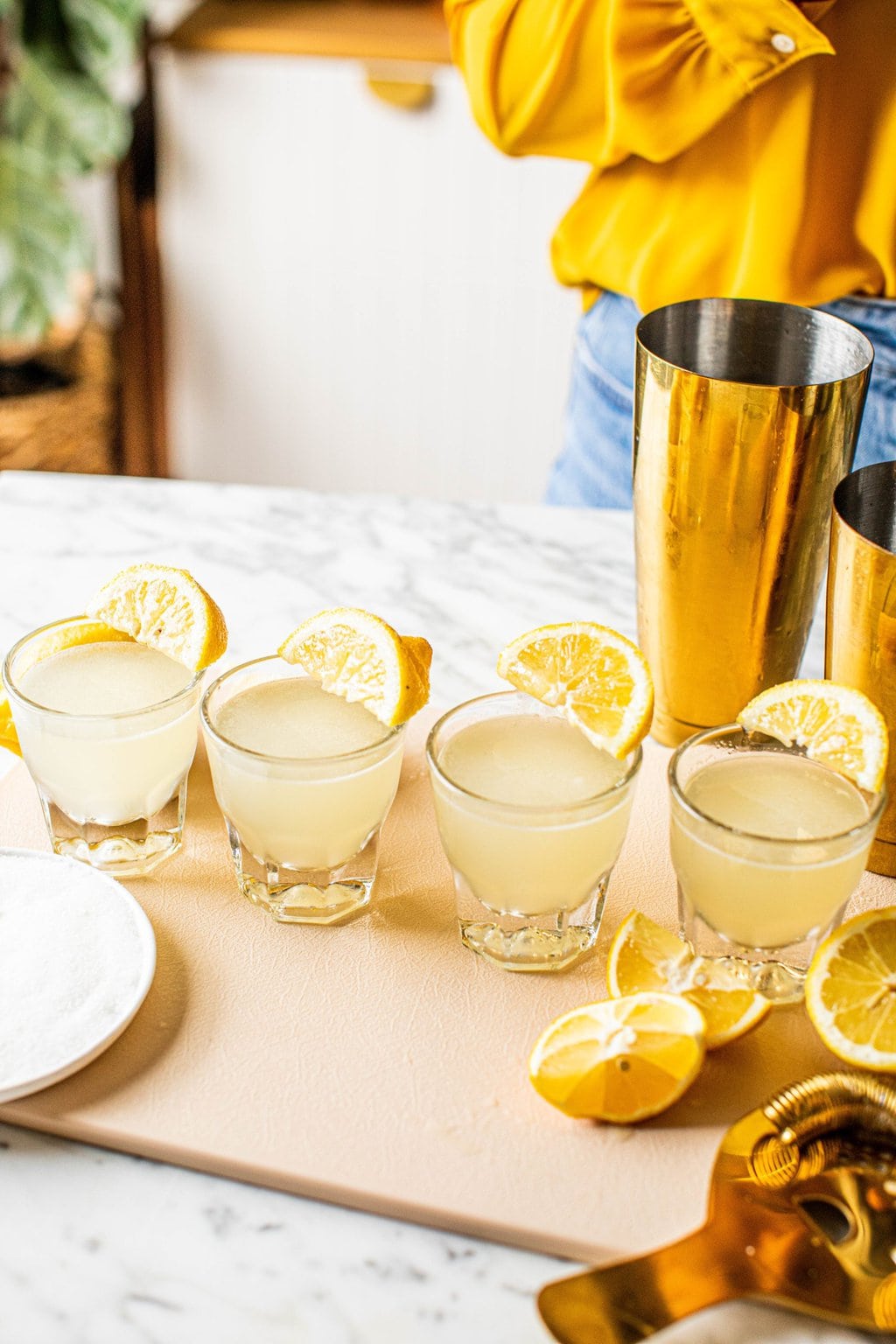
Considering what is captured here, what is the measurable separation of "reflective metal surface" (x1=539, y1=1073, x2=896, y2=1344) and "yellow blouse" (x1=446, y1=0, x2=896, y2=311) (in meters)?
0.92

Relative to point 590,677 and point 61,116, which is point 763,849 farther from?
point 61,116

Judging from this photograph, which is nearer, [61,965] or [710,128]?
[61,965]

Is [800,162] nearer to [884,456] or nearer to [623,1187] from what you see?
[884,456]

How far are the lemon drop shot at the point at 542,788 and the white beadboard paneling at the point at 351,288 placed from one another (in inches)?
85.7

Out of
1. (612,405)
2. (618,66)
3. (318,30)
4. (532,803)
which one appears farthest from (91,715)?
(318,30)

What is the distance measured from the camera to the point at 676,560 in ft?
3.56

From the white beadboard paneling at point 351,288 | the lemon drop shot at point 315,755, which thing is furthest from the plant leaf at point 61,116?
the lemon drop shot at point 315,755

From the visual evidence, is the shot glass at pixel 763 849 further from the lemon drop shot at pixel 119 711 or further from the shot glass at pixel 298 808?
the lemon drop shot at pixel 119 711

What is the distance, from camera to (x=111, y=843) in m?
0.99

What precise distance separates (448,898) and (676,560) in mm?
327

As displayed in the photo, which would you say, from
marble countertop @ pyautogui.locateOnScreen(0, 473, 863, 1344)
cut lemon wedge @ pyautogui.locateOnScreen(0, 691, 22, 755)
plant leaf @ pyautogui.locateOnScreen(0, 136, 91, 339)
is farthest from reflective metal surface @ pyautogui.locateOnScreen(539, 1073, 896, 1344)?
plant leaf @ pyautogui.locateOnScreen(0, 136, 91, 339)

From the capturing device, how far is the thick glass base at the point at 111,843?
990mm

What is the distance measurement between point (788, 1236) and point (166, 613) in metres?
0.57

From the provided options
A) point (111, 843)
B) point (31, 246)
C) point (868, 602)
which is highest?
point (868, 602)
